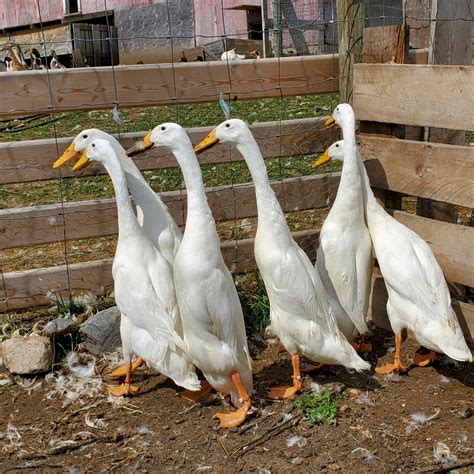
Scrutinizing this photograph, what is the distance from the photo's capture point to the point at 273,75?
191 inches

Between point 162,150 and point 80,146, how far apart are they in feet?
2.88

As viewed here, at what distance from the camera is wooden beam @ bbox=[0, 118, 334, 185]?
442 centimetres

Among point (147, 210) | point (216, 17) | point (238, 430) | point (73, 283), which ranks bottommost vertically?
point (238, 430)

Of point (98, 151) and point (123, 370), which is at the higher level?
point (98, 151)

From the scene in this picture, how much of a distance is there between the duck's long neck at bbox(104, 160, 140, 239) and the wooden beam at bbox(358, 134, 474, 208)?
197cm

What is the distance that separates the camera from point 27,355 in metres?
4.23

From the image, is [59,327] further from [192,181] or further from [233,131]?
[233,131]

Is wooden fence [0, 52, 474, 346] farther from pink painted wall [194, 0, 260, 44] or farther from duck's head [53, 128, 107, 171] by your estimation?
pink painted wall [194, 0, 260, 44]

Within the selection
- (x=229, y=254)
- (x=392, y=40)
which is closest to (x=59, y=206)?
(x=229, y=254)

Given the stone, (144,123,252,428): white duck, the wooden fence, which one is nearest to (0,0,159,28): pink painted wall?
the wooden fence

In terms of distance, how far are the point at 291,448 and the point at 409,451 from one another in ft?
2.15

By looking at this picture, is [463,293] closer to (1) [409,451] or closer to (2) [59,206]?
(1) [409,451]

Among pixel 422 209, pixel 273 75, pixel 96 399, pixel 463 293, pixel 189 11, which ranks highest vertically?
pixel 189 11

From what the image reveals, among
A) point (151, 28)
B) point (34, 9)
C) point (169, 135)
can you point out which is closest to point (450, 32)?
point (169, 135)
